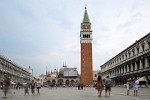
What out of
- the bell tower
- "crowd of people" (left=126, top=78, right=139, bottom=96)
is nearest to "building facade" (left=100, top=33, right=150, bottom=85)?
the bell tower

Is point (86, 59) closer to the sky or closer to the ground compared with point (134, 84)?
closer to the sky

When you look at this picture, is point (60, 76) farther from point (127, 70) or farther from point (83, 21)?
point (127, 70)

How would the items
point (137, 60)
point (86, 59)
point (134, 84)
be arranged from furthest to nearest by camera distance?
point (86, 59) → point (137, 60) → point (134, 84)

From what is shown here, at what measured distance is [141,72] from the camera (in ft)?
212

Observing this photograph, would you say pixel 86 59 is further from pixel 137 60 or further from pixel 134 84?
pixel 134 84

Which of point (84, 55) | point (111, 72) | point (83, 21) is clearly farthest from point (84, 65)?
point (83, 21)

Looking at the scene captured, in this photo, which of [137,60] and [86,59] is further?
[86,59]

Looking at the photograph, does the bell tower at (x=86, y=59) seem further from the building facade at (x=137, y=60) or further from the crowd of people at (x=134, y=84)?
the crowd of people at (x=134, y=84)

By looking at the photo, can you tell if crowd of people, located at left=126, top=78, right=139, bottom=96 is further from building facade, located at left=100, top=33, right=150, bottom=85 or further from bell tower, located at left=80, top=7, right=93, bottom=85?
bell tower, located at left=80, top=7, right=93, bottom=85

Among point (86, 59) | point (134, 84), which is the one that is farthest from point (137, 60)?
point (86, 59)

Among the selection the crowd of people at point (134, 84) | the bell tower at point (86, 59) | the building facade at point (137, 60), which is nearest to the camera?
the crowd of people at point (134, 84)

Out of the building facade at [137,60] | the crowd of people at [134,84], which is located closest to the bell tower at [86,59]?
the building facade at [137,60]

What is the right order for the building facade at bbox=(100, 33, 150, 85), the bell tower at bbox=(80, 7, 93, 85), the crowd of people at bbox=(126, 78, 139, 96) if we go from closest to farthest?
the crowd of people at bbox=(126, 78, 139, 96) → the building facade at bbox=(100, 33, 150, 85) → the bell tower at bbox=(80, 7, 93, 85)

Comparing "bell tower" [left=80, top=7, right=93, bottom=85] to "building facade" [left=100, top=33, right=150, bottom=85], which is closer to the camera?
"building facade" [left=100, top=33, right=150, bottom=85]
